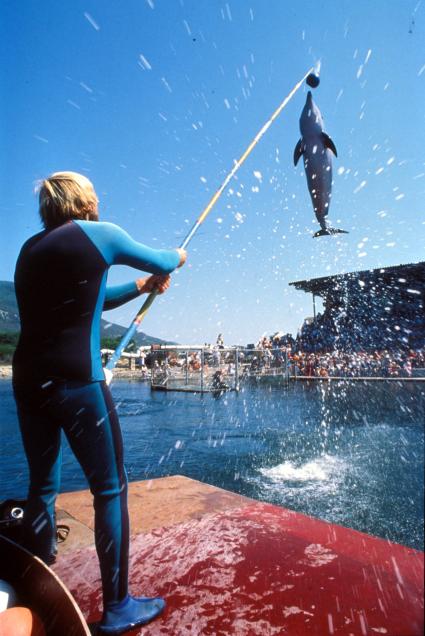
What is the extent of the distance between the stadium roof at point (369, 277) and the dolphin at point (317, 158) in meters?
25.3

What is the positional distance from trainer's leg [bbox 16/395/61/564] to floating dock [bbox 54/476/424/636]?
0.29 m

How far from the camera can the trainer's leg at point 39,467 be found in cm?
138

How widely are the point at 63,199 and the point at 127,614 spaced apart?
1.46 meters

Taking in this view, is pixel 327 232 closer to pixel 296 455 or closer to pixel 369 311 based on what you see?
pixel 296 455

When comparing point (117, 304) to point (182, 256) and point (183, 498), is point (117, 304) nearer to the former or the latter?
point (182, 256)

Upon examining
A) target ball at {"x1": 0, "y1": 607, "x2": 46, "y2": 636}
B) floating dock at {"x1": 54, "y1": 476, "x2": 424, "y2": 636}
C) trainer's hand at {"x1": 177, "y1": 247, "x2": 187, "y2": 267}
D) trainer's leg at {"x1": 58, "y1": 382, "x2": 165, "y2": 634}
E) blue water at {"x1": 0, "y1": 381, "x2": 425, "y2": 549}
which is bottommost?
blue water at {"x1": 0, "y1": 381, "x2": 425, "y2": 549}

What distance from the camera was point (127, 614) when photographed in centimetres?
129

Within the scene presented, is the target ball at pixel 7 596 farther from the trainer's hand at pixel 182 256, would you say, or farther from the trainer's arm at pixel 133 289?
the trainer's hand at pixel 182 256

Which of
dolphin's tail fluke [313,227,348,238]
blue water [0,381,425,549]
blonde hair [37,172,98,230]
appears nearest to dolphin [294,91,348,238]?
dolphin's tail fluke [313,227,348,238]

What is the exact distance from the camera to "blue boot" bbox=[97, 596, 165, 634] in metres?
1.26

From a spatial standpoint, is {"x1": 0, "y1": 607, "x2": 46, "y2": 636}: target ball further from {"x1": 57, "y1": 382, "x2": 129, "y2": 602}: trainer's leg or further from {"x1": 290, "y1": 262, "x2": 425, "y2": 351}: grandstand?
{"x1": 290, "y1": 262, "x2": 425, "y2": 351}: grandstand

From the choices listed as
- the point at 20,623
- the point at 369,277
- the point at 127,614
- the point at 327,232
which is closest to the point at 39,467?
the point at 20,623

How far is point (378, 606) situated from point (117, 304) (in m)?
1.56

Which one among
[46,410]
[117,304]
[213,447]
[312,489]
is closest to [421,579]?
[46,410]
